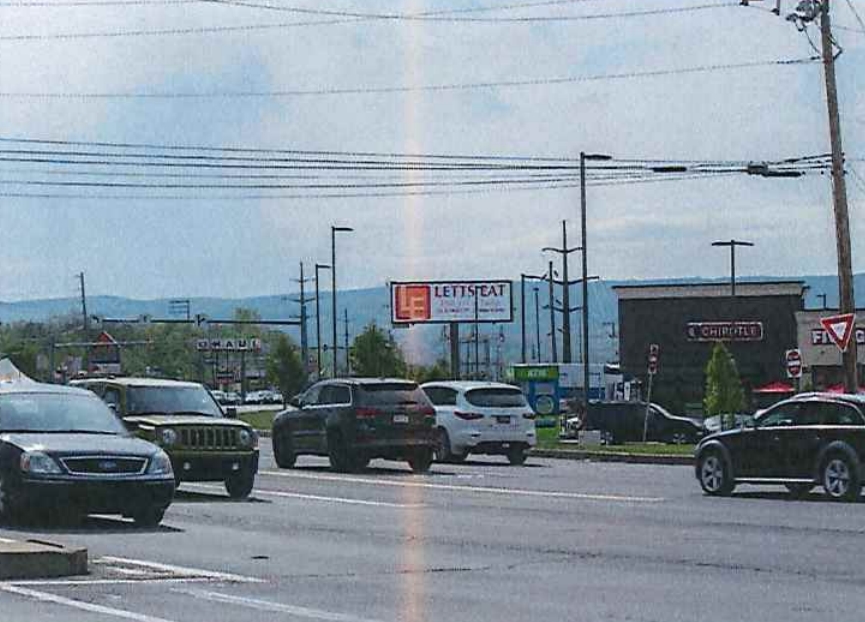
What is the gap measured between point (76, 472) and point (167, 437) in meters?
5.58

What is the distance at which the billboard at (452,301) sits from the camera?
279ft

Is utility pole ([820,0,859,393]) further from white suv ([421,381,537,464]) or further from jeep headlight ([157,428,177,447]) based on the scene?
jeep headlight ([157,428,177,447])

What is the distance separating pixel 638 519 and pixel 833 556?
475cm

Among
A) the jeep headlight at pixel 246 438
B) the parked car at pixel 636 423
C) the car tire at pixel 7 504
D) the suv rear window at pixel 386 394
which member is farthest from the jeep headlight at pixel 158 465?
the parked car at pixel 636 423

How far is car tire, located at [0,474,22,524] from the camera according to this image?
19.2 metres

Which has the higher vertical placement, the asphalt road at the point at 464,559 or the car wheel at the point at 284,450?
the car wheel at the point at 284,450

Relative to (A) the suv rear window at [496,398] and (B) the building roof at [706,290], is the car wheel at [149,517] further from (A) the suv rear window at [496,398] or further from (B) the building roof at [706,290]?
(B) the building roof at [706,290]

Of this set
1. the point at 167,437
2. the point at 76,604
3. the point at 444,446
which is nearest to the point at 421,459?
the point at 444,446

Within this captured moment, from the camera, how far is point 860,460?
974 inches

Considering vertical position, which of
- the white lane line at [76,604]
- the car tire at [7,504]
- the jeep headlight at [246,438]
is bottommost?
the white lane line at [76,604]

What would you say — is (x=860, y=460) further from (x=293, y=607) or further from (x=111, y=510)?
(x=293, y=607)

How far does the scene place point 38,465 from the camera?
19.0 metres

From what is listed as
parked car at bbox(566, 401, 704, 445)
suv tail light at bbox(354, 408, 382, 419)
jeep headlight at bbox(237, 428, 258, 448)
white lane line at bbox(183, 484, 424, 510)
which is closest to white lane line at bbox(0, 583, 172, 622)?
white lane line at bbox(183, 484, 424, 510)

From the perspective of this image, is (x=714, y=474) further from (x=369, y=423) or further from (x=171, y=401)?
(x=171, y=401)
